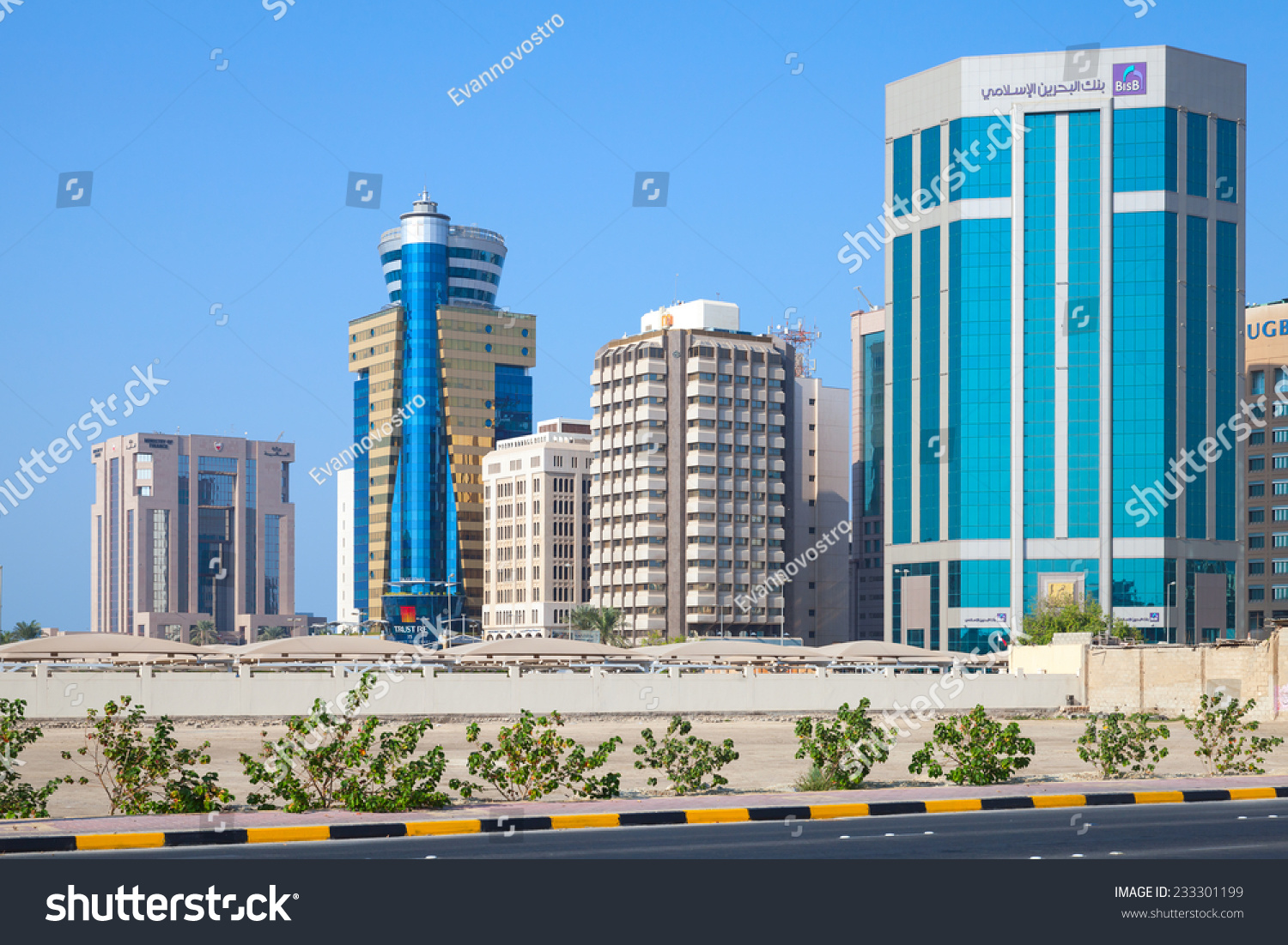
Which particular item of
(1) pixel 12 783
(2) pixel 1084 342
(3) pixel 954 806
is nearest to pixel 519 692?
(3) pixel 954 806

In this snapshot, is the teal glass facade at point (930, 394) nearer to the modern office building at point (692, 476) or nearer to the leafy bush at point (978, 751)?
the modern office building at point (692, 476)

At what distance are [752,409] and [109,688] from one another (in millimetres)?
124705

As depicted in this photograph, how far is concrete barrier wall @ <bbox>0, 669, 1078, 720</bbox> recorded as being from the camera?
139 ft

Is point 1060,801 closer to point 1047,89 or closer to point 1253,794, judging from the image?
point 1253,794

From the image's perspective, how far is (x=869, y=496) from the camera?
18925cm

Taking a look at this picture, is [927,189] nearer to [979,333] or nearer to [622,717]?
[979,333]

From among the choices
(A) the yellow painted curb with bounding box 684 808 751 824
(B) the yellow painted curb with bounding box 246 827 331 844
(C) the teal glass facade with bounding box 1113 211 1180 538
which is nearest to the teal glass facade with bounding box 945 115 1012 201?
(C) the teal glass facade with bounding box 1113 211 1180 538

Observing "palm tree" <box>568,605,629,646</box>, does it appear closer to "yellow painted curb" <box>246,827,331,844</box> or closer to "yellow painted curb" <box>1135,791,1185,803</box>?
"yellow painted curb" <box>1135,791,1185,803</box>

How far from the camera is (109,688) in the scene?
42.4 meters

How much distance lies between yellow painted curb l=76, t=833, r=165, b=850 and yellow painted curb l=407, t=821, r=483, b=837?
124 inches

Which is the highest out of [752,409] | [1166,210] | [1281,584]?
[1166,210]

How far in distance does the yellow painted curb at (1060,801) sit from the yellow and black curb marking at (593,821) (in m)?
0.01
